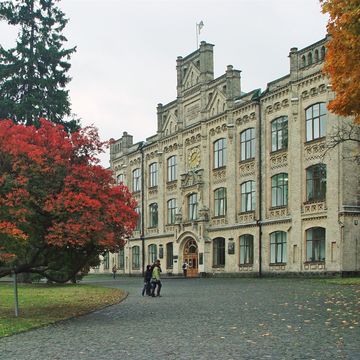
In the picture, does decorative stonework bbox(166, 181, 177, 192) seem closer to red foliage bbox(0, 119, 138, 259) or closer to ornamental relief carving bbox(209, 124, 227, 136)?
ornamental relief carving bbox(209, 124, 227, 136)

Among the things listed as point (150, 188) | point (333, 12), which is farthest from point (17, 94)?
point (333, 12)

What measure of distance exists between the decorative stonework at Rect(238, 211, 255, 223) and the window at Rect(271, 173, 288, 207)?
2455 millimetres

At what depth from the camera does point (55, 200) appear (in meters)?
18.0

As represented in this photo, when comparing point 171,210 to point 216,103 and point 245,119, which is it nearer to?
point 216,103

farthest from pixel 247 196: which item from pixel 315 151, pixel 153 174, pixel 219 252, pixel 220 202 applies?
pixel 153 174

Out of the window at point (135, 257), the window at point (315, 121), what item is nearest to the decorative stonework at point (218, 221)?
the window at point (315, 121)

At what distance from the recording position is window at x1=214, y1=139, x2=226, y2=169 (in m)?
53.2

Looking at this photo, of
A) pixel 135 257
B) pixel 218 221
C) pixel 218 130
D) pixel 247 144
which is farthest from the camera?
pixel 135 257

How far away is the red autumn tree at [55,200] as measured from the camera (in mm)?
17828

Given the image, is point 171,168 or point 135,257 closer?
point 171,168

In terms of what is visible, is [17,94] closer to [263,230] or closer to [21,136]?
[263,230]

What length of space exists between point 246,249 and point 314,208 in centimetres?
869

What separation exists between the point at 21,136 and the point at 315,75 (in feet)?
92.7

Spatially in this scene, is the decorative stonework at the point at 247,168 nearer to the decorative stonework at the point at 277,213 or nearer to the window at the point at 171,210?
the decorative stonework at the point at 277,213
